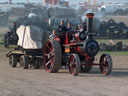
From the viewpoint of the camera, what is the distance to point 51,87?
1141cm

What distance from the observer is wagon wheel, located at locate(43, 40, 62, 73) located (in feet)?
46.9

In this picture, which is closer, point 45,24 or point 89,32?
point 89,32

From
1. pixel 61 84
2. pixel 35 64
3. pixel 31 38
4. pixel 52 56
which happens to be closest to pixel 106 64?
pixel 52 56

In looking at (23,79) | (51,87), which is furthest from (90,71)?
(51,87)

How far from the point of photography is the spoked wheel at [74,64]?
13.5 meters

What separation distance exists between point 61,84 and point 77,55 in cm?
195

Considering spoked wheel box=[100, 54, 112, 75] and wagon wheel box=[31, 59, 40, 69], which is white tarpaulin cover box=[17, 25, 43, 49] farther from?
spoked wheel box=[100, 54, 112, 75]

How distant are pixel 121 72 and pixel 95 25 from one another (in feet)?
84.3

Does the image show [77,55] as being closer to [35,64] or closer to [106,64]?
[106,64]

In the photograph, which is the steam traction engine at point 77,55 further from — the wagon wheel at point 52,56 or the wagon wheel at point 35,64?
the wagon wheel at point 35,64

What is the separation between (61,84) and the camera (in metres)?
12.0

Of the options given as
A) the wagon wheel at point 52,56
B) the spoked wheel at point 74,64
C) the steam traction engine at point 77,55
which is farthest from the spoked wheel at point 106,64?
the wagon wheel at point 52,56

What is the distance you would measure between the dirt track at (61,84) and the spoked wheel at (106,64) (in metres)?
0.19

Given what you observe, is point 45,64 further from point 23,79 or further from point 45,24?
point 45,24
